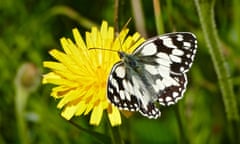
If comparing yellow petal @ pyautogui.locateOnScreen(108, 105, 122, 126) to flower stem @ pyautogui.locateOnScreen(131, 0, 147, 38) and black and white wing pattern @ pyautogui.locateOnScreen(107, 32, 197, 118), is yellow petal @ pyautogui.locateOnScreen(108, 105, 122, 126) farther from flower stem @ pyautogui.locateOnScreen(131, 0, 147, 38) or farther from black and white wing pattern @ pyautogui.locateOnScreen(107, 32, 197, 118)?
flower stem @ pyautogui.locateOnScreen(131, 0, 147, 38)

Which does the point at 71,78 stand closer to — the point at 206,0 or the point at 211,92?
the point at 206,0

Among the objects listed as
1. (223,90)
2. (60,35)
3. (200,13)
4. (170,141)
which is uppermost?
(60,35)

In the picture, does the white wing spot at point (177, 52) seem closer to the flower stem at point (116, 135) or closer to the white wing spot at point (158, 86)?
the white wing spot at point (158, 86)

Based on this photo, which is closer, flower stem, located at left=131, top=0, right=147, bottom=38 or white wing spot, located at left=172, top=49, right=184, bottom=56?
white wing spot, located at left=172, top=49, right=184, bottom=56

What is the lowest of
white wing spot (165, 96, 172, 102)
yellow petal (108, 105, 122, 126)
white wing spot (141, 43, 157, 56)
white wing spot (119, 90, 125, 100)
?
yellow petal (108, 105, 122, 126)

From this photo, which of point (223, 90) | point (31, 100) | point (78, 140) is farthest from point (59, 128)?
point (223, 90)

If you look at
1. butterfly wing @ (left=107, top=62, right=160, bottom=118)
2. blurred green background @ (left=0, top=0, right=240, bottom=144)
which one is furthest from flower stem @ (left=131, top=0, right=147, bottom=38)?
butterfly wing @ (left=107, top=62, right=160, bottom=118)

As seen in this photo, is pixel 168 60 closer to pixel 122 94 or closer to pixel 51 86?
pixel 122 94
